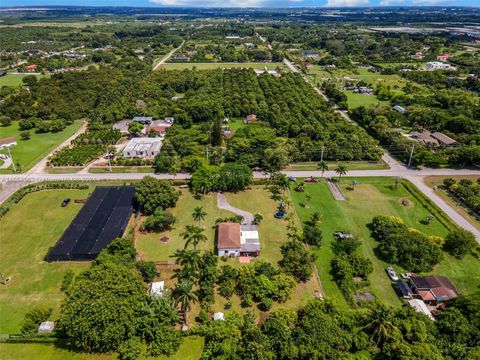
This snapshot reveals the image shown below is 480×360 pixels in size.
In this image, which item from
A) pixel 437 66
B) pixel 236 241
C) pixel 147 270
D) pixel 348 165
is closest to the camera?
pixel 147 270

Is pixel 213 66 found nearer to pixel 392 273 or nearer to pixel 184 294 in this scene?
pixel 392 273

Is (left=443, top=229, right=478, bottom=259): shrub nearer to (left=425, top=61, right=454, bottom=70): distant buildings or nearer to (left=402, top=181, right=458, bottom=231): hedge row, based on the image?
(left=402, top=181, right=458, bottom=231): hedge row

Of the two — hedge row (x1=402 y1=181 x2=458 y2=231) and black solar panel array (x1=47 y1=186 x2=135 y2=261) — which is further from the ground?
black solar panel array (x1=47 y1=186 x2=135 y2=261)

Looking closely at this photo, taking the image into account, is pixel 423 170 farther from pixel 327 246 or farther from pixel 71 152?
pixel 71 152

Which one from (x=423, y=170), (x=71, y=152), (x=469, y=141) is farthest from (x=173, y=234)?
(x=469, y=141)

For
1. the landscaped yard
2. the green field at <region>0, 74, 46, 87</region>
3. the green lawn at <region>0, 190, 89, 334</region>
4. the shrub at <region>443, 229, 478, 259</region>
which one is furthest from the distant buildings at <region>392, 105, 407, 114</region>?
the green field at <region>0, 74, 46, 87</region>

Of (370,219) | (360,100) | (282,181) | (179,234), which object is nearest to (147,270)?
(179,234)
